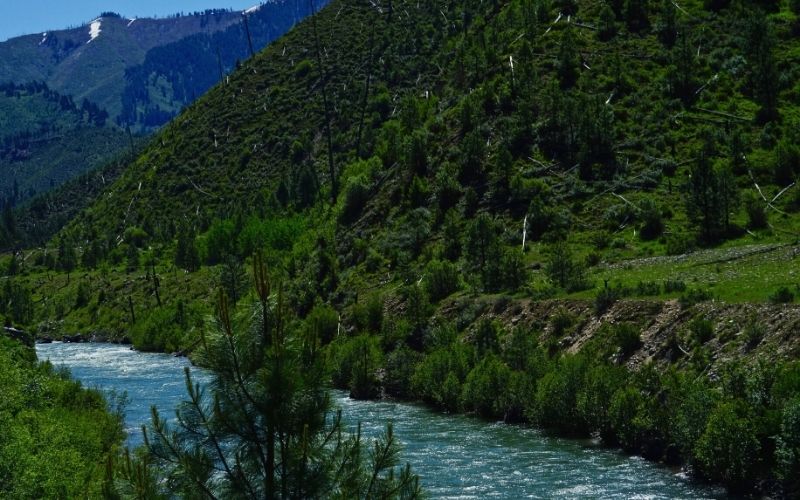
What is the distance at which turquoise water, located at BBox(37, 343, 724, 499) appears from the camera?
121 ft

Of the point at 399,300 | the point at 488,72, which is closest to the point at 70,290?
the point at 488,72

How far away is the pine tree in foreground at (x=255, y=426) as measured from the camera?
50.2ft

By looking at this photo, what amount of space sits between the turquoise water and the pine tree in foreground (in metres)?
16.3

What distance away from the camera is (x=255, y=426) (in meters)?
15.6

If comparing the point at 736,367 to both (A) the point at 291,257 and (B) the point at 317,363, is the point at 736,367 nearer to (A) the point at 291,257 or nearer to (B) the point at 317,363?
(B) the point at 317,363

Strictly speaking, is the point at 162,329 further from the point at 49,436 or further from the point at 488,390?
the point at 49,436

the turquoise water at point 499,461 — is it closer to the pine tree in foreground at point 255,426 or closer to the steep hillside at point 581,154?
the steep hillside at point 581,154

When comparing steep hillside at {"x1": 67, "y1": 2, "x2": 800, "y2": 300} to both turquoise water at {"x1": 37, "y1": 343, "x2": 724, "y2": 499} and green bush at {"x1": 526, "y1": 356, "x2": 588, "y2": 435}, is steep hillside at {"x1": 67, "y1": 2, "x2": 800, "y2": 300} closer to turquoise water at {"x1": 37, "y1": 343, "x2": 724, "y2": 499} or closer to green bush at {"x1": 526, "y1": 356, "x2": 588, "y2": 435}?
green bush at {"x1": 526, "y1": 356, "x2": 588, "y2": 435}

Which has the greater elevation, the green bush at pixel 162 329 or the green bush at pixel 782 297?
the green bush at pixel 782 297

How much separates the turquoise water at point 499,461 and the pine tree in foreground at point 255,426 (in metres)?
16.3

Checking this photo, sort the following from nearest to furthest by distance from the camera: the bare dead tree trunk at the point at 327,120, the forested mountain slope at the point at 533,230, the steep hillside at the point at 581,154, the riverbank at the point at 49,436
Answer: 1. the riverbank at the point at 49,436
2. the forested mountain slope at the point at 533,230
3. the steep hillside at the point at 581,154
4. the bare dead tree trunk at the point at 327,120

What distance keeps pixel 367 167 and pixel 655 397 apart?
73.7 m

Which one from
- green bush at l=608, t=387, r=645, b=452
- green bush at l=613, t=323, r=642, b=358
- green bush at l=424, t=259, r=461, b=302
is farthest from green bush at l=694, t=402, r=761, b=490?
green bush at l=424, t=259, r=461, b=302

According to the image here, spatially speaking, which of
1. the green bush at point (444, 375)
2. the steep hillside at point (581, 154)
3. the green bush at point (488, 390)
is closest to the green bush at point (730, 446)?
the steep hillside at point (581, 154)
